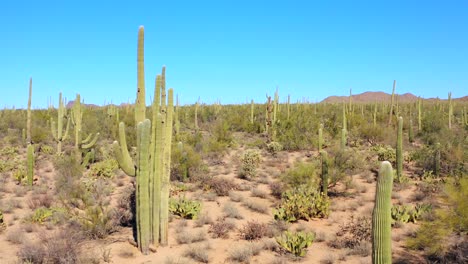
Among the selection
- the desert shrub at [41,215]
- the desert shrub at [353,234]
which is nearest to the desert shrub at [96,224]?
the desert shrub at [41,215]

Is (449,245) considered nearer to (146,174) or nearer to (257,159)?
(146,174)

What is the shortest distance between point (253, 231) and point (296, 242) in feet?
3.58

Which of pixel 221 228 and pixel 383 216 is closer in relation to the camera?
pixel 383 216

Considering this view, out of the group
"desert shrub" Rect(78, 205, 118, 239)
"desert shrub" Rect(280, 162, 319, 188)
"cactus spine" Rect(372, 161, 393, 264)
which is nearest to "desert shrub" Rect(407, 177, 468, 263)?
"cactus spine" Rect(372, 161, 393, 264)

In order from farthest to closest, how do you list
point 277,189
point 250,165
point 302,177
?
point 250,165 < point 277,189 < point 302,177

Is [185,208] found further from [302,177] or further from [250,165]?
[250,165]

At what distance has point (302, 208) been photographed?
8.44 meters

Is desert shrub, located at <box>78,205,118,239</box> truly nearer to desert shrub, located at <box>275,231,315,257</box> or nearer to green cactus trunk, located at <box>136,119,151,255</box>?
green cactus trunk, located at <box>136,119,151,255</box>

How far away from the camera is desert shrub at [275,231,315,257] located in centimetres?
Result: 661

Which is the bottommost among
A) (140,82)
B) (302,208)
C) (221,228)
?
(221,228)

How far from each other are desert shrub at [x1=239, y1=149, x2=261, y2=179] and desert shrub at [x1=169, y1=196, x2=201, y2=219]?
4038 millimetres

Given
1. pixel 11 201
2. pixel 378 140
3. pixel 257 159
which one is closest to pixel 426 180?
pixel 257 159

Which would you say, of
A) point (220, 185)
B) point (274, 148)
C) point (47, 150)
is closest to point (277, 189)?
point (220, 185)

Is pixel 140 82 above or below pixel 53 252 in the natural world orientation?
above
